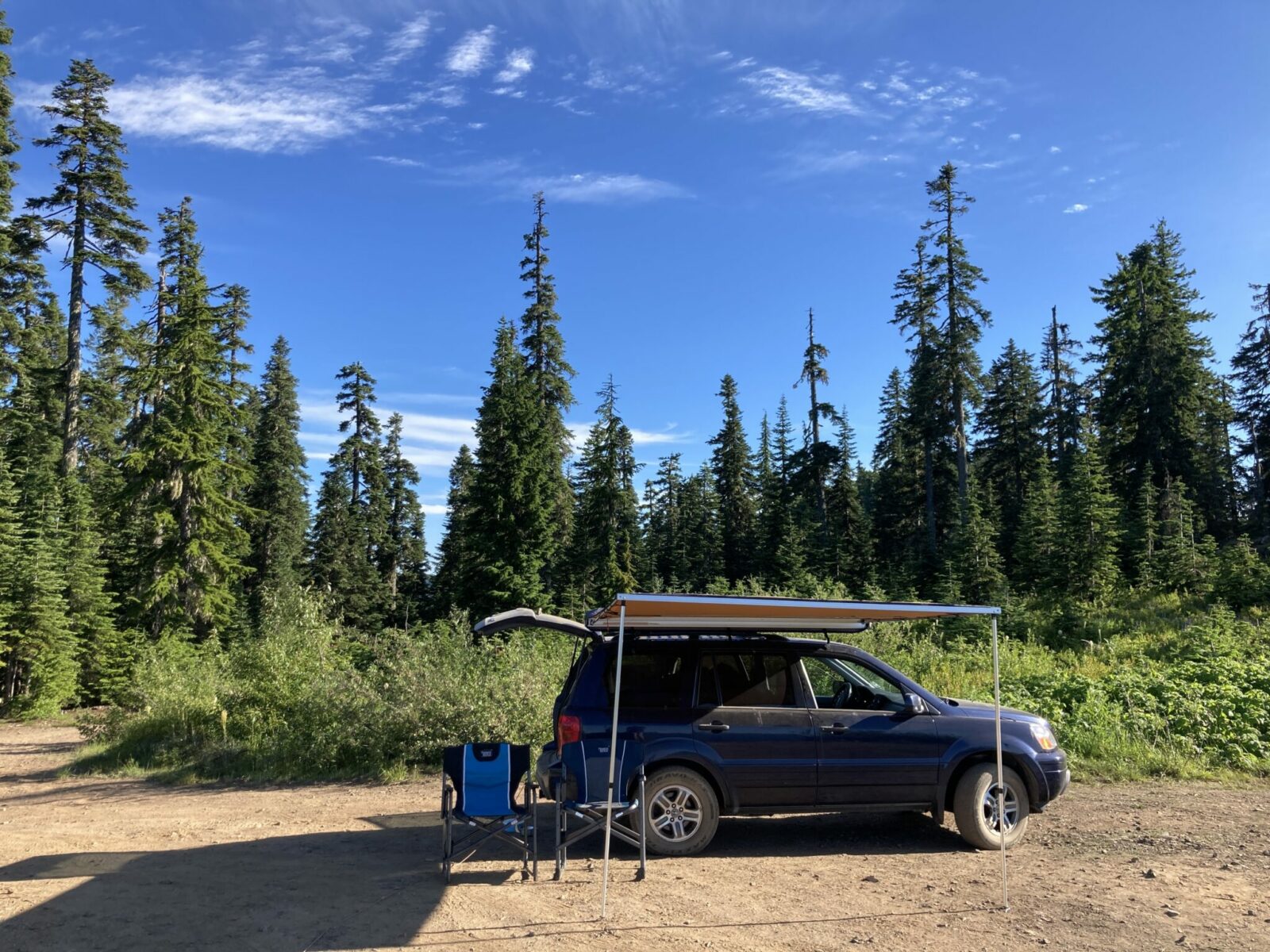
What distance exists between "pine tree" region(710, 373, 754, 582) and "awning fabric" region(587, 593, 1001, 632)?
55.2 m

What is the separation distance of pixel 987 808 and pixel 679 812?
2.73 m

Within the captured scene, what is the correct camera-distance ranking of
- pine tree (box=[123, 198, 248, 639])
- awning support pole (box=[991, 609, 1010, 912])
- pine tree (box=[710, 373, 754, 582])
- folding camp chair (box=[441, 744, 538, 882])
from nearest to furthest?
awning support pole (box=[991, 609, 1010, 912]) → folding camp chair (box=[441, 744, 538, 882]) → pine tree (box=[123, 198, 248, 639]) → pine tree (box=[710, 373, 754, 582])

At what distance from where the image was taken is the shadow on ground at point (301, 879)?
550 centimetres

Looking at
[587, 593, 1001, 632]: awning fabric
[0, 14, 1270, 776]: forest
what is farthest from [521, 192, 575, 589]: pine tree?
[587, 593, 1001, 632]: awning fabric

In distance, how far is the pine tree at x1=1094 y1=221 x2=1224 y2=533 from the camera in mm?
43812

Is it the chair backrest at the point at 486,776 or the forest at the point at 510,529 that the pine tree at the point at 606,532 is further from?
the chair backrest at the point at 486,776

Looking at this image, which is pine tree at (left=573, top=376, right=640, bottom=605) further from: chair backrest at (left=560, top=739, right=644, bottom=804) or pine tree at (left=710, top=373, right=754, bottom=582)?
chair backrest at (left=560, top=739, right=644, bottom=804)

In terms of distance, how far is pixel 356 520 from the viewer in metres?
52.7

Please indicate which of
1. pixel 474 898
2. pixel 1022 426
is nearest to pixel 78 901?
pixel 474 898

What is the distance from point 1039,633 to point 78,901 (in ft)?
93.2

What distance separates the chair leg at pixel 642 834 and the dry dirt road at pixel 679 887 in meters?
0.12

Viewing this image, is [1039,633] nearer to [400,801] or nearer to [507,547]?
[507,547]

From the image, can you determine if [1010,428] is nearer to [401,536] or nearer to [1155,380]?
[1155,380]

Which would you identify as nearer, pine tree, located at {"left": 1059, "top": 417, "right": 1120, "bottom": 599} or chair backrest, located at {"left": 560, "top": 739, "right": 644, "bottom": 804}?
chair backrest, located at {"left": 560, "top": 739, "right": 644, "bottom": 804}
